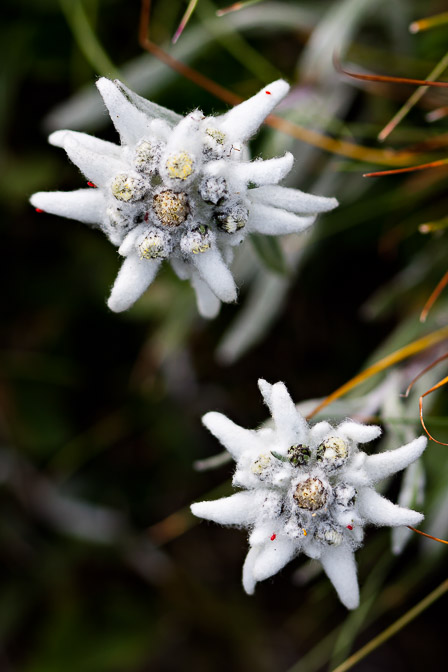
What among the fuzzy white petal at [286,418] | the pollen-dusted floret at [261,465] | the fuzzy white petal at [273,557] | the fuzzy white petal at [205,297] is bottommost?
the fuzzy white petal at [273,557]

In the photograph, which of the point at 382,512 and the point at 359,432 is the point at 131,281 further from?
the point at 382,512

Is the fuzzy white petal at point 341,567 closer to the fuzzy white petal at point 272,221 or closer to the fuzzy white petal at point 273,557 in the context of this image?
the fuzzy white petal at point 273,557

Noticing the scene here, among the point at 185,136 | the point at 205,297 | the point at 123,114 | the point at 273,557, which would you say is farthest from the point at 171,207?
the point at 273,557

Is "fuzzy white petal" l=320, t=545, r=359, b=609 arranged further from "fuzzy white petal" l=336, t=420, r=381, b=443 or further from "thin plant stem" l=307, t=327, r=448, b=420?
"thin plant stem" l=307, t=327, r=448, b=420

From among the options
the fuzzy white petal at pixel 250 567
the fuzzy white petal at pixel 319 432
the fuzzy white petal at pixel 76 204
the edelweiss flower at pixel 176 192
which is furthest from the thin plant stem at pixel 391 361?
the fuzzy white petal at pixel 76 204

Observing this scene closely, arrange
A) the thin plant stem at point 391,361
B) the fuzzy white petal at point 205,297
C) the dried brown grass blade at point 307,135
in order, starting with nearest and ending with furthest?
the fuzzy white petal at point 205,297 < the thin plant stem at point 391,361 < the dried brown grass blade at point 307,135

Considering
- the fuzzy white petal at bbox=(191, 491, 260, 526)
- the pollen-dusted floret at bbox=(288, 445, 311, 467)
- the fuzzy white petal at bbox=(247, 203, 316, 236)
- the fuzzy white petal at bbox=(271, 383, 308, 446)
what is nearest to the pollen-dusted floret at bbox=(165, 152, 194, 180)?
the fuzzy white petal at bbox=(247, 203, 316, 236)
